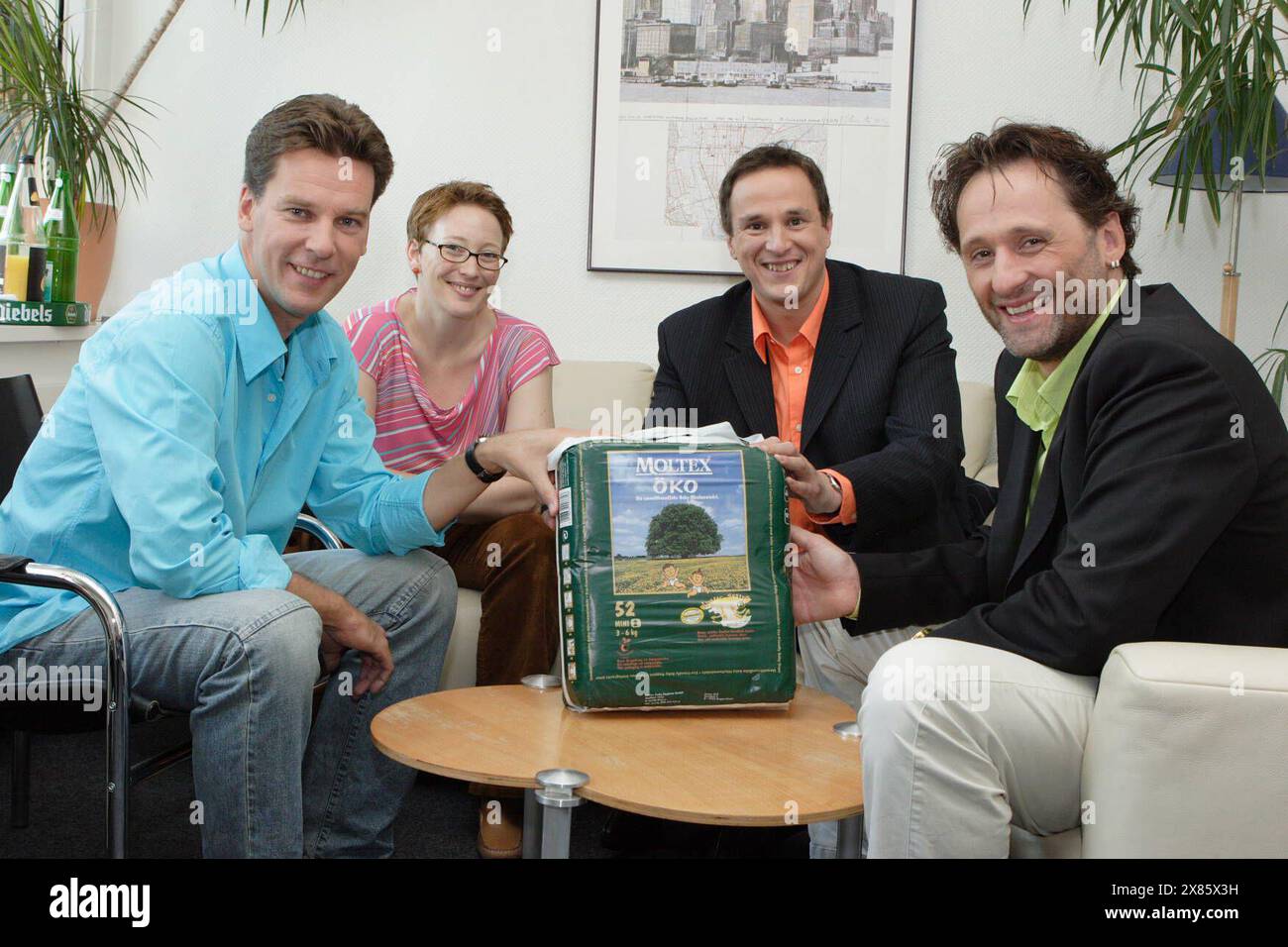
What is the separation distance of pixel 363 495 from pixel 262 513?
19 centimetres

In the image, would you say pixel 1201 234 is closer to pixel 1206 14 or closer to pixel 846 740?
pixel 1206 14

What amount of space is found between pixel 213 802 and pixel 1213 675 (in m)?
1.16

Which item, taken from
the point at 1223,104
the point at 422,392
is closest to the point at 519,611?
the point at 422,392

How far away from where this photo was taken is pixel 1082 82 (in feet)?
10.7

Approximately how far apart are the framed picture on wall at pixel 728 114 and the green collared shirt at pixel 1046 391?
1.66 m

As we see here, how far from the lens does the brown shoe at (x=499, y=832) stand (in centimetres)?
206

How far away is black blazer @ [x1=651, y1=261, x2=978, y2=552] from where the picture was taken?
2148 mm

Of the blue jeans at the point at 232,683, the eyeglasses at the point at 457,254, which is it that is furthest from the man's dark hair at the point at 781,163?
the blue jeans at the point at 232,683

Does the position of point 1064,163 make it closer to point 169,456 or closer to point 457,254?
point 169,456

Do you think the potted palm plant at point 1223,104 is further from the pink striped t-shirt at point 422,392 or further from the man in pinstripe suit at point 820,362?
the pink striped t-shirt at point 422,392

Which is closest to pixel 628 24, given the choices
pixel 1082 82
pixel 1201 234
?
pixel 1082 82

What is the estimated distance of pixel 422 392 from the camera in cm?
262

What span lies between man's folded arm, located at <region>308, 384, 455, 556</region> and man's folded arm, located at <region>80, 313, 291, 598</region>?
0.30 m

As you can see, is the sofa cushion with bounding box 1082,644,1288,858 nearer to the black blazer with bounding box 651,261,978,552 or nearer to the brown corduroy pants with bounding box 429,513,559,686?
the black blazer with bounding box 651,261,978,552
